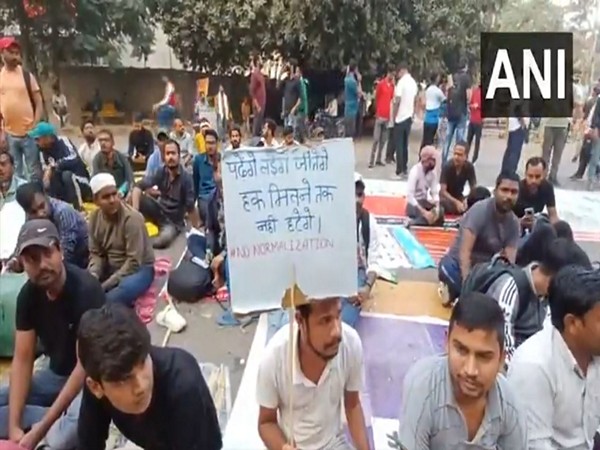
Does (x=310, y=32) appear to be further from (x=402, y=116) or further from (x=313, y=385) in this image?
(x=313, y=385)

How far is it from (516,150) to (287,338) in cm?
604

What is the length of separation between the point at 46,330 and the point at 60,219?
1632 mm

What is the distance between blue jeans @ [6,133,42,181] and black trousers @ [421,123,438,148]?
4293 millimetres

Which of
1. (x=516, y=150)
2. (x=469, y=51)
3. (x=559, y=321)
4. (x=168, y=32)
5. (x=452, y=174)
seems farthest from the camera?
(x=168, y=32)

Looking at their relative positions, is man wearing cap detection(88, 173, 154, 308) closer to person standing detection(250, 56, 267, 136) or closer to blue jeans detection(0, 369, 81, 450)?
blue jeans detection(0, 369, 81, 450)

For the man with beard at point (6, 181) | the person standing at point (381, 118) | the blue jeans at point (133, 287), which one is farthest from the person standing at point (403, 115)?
the man with beard at point (6, 181)

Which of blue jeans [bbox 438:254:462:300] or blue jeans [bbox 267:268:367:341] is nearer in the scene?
blue jeans [bbox 267:268:367:341]

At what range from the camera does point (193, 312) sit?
412cm

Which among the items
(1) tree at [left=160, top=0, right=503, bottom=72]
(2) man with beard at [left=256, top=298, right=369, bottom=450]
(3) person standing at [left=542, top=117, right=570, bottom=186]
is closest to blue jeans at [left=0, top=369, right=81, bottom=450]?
(2) man with beard at [left=256, top=298, right=369, bottom=450]

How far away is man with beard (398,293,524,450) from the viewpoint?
1.62m

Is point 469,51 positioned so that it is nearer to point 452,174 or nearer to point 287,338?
point 452,174

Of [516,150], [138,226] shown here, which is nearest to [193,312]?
[138,226]

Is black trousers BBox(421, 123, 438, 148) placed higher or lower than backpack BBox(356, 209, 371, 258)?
higher

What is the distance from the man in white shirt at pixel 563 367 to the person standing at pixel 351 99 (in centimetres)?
706
